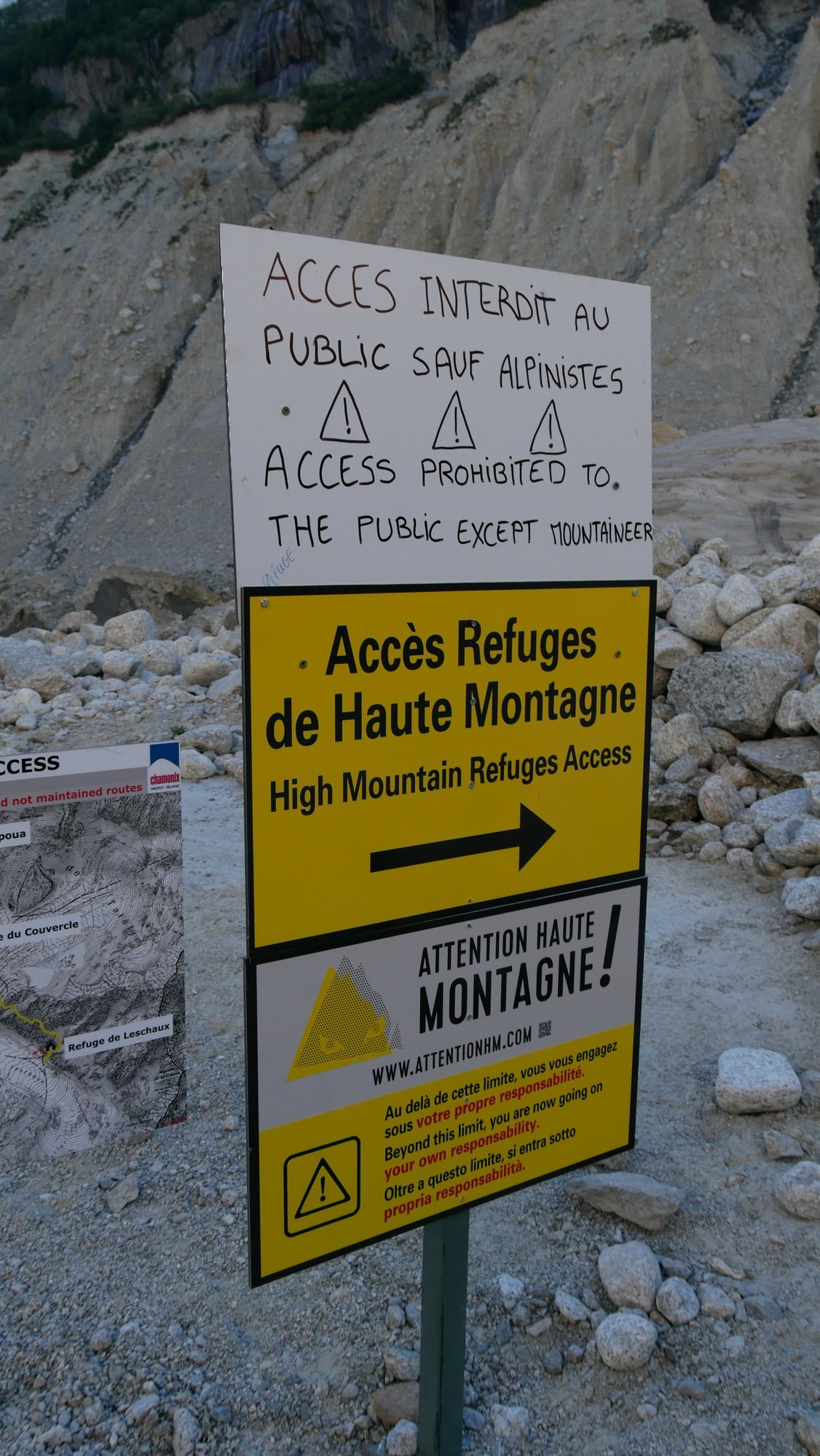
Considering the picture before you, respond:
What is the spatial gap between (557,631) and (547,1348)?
1.63 m

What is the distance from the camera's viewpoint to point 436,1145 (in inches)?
75.6

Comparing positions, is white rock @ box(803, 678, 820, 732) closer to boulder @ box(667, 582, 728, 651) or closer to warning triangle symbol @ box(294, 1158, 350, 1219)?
boulder @ box(667, 582, 728, 651)

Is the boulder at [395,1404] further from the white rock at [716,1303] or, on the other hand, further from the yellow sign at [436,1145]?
the white rock at [716,1303]

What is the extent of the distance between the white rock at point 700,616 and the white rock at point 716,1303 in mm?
4694

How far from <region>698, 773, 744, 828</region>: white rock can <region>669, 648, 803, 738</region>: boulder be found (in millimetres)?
485

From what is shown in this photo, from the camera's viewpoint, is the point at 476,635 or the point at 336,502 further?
the point at 476,635

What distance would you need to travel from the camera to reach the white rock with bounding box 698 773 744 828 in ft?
18.2

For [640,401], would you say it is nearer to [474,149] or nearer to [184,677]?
[184,677]

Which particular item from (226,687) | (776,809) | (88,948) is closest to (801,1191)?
(88,948)

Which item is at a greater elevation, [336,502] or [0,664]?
[336,502]

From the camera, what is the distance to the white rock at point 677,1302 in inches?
95.9

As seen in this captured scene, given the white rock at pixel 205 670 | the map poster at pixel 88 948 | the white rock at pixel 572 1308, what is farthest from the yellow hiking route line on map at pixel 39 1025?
the white rock at pixel 205 670

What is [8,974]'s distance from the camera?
2.22m

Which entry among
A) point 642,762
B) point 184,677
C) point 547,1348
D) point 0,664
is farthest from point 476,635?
point 0,664
